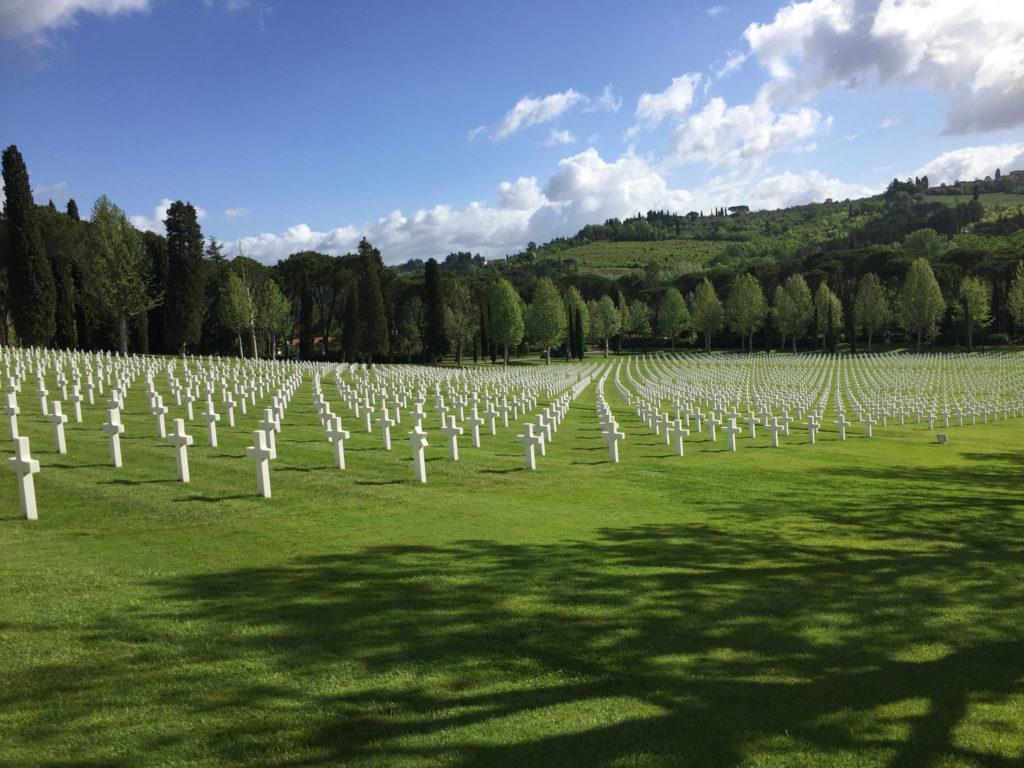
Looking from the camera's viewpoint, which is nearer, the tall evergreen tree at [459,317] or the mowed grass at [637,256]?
the tall evergreen tree at [459,317]

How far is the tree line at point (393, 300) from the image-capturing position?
40906mm

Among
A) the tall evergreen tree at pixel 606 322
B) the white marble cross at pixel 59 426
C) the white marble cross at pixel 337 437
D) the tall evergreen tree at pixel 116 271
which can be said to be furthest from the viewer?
the tall evergreen tree at pixel 606 322

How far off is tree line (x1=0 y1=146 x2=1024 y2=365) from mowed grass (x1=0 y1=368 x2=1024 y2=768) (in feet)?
118

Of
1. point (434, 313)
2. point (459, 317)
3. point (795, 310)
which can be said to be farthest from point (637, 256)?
point (434, 313)

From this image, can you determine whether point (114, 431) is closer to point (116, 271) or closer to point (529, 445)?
point (529, 445)

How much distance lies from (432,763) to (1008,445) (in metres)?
20.7

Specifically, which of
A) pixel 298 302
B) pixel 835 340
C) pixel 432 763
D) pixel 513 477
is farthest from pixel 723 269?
pixel 432 763

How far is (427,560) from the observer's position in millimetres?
6082

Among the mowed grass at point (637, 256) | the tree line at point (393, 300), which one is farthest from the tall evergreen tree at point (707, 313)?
the mowed grass at point (637, 256)

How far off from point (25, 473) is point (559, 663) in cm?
570

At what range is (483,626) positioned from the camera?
4719mm

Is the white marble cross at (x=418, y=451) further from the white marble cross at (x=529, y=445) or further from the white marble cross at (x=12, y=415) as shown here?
the white marble cross at (x=12, y=415)

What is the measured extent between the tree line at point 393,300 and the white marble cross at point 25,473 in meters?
34.4

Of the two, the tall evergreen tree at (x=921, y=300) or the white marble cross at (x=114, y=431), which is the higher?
the tall evergreen tree at (x=921, y=300)
